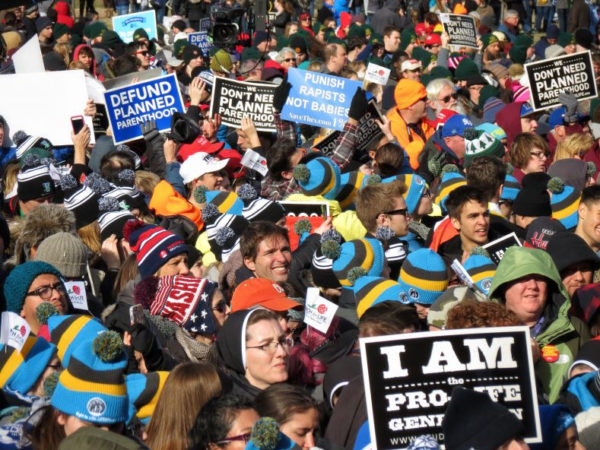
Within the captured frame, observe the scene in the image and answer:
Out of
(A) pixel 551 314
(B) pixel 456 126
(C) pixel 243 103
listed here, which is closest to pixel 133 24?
(C) pixel 243 103

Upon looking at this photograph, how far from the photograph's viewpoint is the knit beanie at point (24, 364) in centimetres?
488

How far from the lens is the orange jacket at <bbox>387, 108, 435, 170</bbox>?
1013cm

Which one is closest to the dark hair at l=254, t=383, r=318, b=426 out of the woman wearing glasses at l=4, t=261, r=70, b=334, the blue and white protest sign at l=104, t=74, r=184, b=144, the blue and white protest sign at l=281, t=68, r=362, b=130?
the woman wearing glasses at l=4, t=261, r=70, b=334

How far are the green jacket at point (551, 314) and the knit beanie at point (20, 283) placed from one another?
95.5 inches

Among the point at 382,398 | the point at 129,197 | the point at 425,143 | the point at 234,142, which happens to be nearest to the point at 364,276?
the point at 382,398

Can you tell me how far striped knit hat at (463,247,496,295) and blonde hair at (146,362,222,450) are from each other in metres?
2.09

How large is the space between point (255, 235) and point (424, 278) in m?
1.05

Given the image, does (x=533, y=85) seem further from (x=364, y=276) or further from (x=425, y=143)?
(x=364, y=276)

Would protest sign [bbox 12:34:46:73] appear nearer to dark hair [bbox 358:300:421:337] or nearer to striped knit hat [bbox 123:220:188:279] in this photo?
striped knit hat [bbox 123:220:188:279]

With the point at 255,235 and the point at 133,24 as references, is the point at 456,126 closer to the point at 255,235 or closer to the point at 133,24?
the point at 255,235

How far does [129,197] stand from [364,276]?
2.63m

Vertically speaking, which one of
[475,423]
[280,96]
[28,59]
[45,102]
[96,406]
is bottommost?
[28,59]

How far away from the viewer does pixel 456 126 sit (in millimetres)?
9336

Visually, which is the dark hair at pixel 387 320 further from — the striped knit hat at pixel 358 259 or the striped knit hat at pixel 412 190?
the striped knit hat at pixel 412 190
